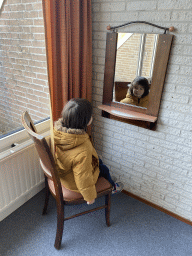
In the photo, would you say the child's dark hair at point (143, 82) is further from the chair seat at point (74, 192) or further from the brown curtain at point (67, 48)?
the chair seat at point (74, 192)

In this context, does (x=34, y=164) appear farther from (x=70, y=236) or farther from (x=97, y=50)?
(x=97, y=50)

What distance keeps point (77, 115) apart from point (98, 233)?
38.2 inches

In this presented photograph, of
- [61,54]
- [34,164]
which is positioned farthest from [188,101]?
[34,164]

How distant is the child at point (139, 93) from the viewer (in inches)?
55.4

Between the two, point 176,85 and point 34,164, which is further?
point 34,164

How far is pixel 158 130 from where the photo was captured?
4.83 feet

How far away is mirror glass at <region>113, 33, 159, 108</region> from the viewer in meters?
1.32

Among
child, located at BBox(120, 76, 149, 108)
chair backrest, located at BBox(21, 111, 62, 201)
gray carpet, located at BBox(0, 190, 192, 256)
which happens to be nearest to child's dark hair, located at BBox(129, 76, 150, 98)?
child, located at BBox(120, 76, 149, 108)

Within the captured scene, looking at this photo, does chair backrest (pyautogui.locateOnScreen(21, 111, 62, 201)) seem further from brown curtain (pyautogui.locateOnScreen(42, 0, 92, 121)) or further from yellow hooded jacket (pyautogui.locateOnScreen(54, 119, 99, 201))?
brown curtain (pyautogui.locateOnScreen(42, 0, 92, 121))

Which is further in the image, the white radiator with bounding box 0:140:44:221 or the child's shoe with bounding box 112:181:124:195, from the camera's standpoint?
the child's shoe with bounding box 112:181:124:195

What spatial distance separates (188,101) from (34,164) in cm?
127

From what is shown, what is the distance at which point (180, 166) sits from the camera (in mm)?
1447

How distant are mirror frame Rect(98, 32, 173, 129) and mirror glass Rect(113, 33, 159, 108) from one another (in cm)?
3

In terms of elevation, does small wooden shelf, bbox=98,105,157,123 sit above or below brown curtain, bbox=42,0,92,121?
below
